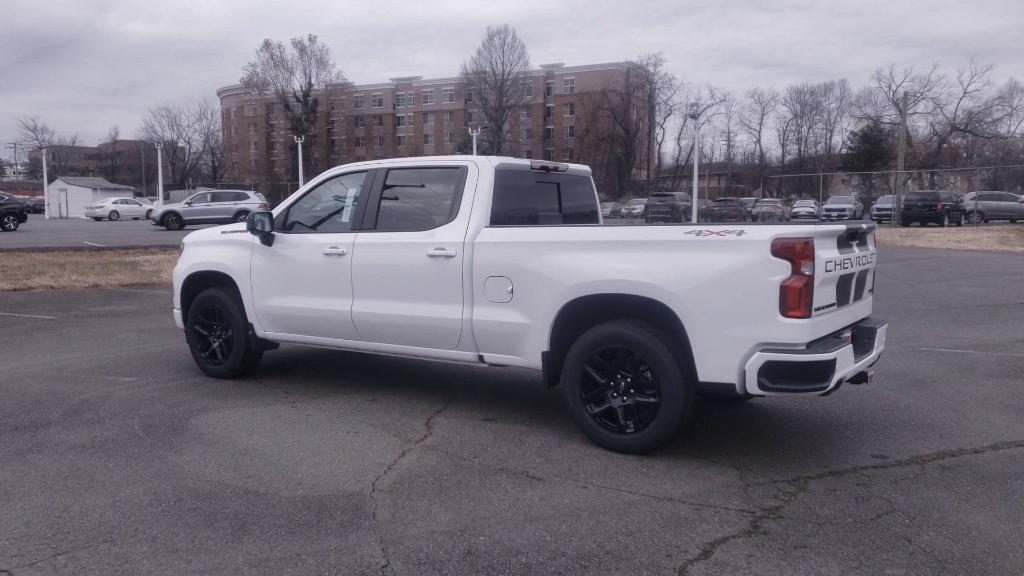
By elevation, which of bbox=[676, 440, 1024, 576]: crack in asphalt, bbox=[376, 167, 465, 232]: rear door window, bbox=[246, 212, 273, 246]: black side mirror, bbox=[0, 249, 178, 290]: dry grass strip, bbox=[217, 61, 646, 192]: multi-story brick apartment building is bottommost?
bbox=[676, 440, 1024, 576]: crack in asphalt

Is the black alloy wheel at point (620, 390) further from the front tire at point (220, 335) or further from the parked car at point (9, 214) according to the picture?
the parked car at point (9, 214)

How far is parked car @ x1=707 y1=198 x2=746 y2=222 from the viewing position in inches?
1226

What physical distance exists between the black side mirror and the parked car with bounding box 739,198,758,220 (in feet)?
88.8

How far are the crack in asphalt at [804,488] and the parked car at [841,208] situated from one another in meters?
31.2

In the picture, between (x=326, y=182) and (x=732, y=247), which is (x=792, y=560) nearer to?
(x=732, y=247)

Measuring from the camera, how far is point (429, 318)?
5.99m

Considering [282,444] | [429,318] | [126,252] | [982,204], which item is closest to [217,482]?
[282,444]

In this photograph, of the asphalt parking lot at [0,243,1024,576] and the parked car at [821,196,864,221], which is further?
the parked car at [821,196,864,221]

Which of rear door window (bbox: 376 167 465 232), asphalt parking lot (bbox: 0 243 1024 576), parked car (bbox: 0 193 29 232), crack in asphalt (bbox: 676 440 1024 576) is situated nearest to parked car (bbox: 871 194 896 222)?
asphalt parking lot (bbox: 0 243 1024 576)

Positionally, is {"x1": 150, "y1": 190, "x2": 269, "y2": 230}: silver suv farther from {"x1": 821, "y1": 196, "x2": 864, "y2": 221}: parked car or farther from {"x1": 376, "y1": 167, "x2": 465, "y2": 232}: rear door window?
{"x1": 376, "y1": 167, "x2": 465, "y2": 232}: rear door window

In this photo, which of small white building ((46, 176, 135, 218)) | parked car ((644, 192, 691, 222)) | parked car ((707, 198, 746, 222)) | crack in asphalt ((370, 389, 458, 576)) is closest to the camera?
crack in asphalt ((370, 389, 458, 576))

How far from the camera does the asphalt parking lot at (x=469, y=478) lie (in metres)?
3.84

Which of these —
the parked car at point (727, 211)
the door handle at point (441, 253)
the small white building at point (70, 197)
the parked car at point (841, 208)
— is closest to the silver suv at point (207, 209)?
the parked car at point (727, 211)

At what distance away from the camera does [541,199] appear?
21.3 feet
